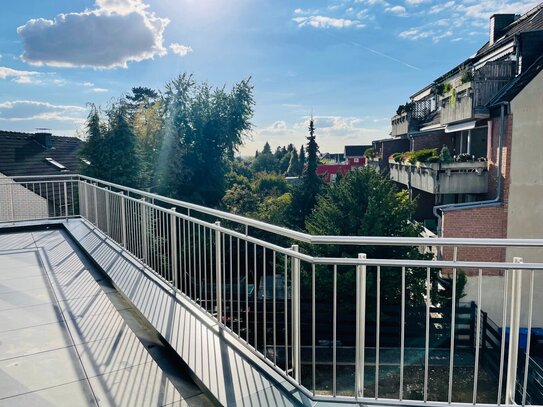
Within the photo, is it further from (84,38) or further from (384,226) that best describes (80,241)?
(84,38)

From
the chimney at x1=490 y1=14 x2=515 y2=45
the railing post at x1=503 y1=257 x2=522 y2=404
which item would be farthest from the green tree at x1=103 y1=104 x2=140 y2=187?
the railing post at x1=503 y1=257 x2=522 y2=404

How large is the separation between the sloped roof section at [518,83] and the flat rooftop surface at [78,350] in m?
14.5

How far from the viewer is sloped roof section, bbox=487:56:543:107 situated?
13625 millimetres

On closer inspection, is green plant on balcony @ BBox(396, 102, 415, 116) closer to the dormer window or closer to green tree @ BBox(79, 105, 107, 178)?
green tree @ BBox(79, 105, 107, 178)

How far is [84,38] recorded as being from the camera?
1817cm

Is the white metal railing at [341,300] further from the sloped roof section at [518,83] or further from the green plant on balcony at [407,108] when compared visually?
the green plant on balcony at [407,108]

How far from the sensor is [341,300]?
13.8 metres

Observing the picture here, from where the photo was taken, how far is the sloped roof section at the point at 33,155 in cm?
2271

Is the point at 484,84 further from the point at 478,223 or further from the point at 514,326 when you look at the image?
the point at 514,326

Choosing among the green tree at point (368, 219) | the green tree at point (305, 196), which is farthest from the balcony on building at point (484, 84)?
the green tree at point (305, 196)

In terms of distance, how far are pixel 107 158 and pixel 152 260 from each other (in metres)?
→ 16.4

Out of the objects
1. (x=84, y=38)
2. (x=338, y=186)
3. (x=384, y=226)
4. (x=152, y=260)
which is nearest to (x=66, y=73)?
(x=84, y=38)

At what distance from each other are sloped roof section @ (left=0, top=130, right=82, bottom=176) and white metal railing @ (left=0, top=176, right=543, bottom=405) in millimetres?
12533

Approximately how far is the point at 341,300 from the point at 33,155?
2110 cm
